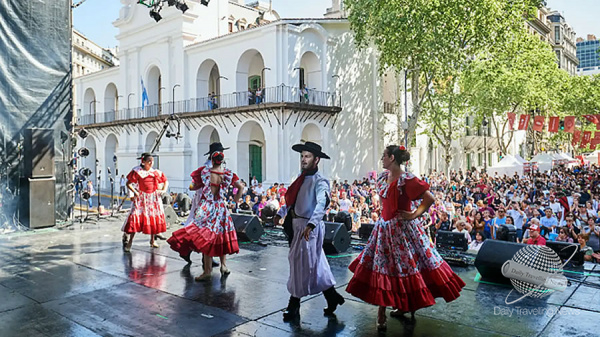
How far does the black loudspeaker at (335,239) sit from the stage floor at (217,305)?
0.44m

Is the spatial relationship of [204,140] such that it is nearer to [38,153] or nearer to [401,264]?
[38,153]

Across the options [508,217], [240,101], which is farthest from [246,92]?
[508,217]

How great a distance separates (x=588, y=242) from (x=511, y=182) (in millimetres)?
13179

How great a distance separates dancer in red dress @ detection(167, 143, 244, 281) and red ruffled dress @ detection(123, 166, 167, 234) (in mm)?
2088

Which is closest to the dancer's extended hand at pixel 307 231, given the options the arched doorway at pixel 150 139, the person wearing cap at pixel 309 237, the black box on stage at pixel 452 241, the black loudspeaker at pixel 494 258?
the person wearing cap at pixel 309 237

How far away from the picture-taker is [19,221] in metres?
11.9

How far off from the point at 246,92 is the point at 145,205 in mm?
15956

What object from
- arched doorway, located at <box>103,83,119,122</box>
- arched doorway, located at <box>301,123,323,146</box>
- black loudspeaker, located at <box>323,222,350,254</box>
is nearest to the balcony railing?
arched doorway, located at <box>301,123,323,146</box>

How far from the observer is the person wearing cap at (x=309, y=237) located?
5285 mm

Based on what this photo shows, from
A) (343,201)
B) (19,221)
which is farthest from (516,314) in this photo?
(19,221)

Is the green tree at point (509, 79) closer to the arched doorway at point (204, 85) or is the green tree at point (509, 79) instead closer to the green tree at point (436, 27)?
the green tree at point (436, 27)

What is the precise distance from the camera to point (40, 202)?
1155 cm

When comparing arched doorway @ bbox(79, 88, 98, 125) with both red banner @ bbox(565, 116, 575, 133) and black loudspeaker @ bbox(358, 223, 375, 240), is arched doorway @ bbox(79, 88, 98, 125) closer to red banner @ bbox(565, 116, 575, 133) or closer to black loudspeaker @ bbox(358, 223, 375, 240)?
black loudspeaker @ bbox(358, 223, 375, 240)

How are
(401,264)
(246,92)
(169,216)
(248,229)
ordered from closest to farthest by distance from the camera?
(401,264) → (248,229) → (169,216) → (246,92)
